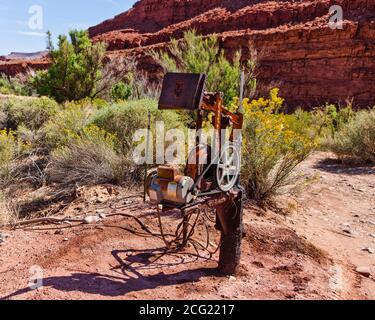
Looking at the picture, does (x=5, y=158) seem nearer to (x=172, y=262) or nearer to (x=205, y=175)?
(x=172, y=262)

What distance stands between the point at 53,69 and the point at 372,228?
580 inches

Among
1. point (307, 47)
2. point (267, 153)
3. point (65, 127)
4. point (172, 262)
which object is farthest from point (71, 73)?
point (307, 47)

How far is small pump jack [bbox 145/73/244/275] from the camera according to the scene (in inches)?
107

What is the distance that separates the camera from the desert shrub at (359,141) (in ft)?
29.8

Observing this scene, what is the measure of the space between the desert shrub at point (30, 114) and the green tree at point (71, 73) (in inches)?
190

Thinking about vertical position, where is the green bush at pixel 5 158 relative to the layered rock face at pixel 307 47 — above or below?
below

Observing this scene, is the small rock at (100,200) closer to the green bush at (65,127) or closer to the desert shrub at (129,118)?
the desert shrub at (129,118)

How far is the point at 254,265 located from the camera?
3.58 meters

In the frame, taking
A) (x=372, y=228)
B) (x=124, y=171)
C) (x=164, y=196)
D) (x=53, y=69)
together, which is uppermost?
(x=53, y=69)

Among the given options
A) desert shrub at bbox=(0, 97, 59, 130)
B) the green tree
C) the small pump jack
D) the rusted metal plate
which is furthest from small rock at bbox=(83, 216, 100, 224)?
the green tree

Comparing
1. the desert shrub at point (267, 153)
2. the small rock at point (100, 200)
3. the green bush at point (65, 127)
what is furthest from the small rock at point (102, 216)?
the green bush at point (65, 127)

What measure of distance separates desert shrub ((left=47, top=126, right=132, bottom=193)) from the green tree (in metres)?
9.64
